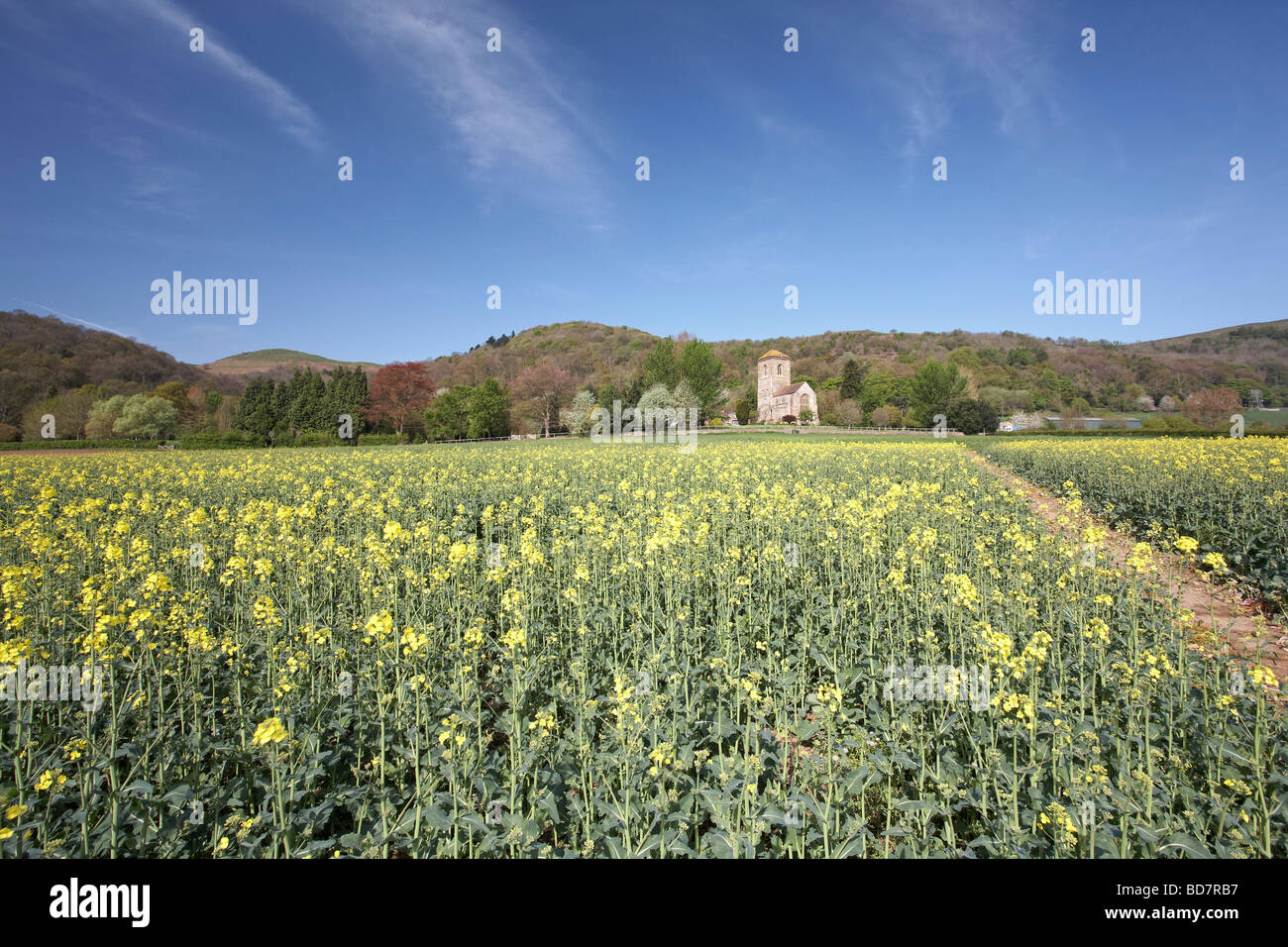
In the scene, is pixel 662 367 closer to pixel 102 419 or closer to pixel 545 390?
pixel 545 390

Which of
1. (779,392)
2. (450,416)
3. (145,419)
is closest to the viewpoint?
(145,419)

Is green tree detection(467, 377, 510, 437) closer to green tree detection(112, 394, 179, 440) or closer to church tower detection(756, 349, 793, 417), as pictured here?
green tree detection(112, 394, 179, 440)

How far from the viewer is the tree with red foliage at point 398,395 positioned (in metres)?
80.6

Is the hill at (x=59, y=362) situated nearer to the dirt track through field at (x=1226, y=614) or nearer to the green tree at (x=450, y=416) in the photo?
the green tree at (x=450, y=416)

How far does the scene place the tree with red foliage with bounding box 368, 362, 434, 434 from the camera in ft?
264

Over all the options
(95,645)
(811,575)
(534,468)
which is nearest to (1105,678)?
(811,575)

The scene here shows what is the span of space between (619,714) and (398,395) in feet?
291

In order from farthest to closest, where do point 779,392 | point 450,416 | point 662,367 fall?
point 779,392 → point 662,367 → point 450,416

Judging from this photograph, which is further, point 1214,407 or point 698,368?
point 698,368

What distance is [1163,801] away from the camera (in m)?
3.31

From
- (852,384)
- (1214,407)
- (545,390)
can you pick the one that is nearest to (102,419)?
(545,390)

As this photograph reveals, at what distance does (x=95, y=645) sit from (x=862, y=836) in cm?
509

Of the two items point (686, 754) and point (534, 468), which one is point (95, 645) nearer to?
point (686, 754)

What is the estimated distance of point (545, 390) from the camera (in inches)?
3647
